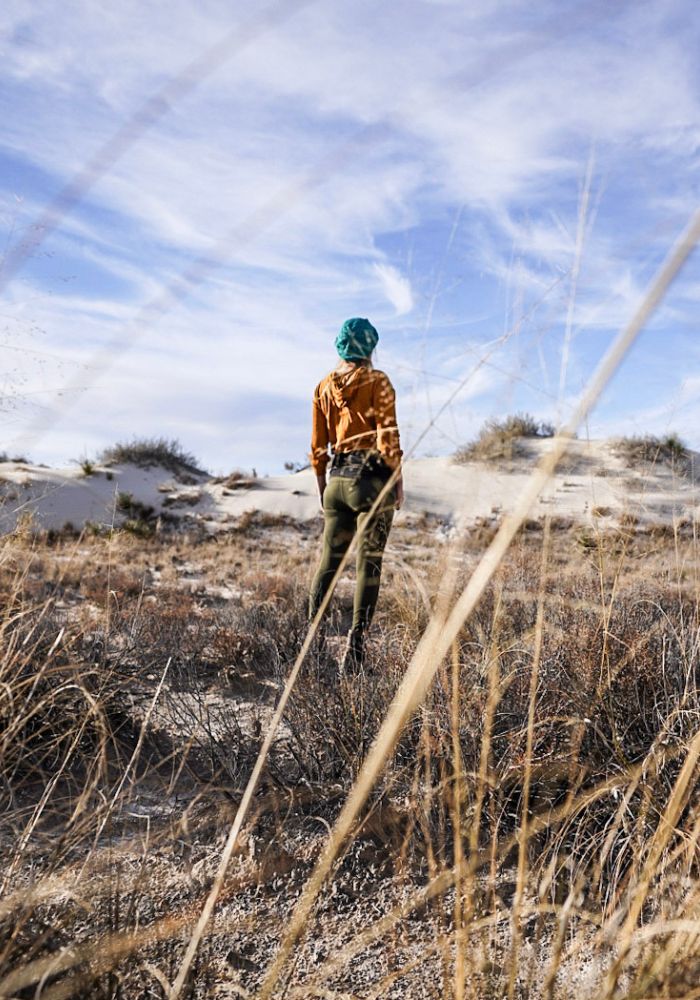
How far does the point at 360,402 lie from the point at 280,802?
84.0 inches

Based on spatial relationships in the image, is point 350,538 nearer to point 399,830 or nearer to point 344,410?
point 344,410

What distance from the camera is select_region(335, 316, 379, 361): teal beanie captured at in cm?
350

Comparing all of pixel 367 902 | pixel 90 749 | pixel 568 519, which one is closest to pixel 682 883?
pixel 367 902

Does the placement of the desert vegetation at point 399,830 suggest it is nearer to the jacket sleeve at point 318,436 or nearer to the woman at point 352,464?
the woman at point 352,464

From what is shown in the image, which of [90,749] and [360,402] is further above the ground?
[360,402]

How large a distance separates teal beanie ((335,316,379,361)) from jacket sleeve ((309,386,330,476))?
1.37 feet

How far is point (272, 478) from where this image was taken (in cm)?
1661

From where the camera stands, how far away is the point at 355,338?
3521 millimetres

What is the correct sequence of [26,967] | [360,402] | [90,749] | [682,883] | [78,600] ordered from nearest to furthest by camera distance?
[26,967], [682,883], [90,749], [360,402], [78,600]

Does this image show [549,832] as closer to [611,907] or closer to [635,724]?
[635,724]

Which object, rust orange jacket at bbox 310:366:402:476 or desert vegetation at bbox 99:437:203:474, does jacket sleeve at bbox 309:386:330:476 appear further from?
desert vegetation at bbox 99:437:203:474

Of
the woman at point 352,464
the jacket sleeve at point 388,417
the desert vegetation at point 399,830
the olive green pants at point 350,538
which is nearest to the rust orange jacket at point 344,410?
the woman at point 352,464

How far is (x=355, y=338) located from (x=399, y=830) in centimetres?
232

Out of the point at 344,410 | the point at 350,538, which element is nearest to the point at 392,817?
the point at 350,538
